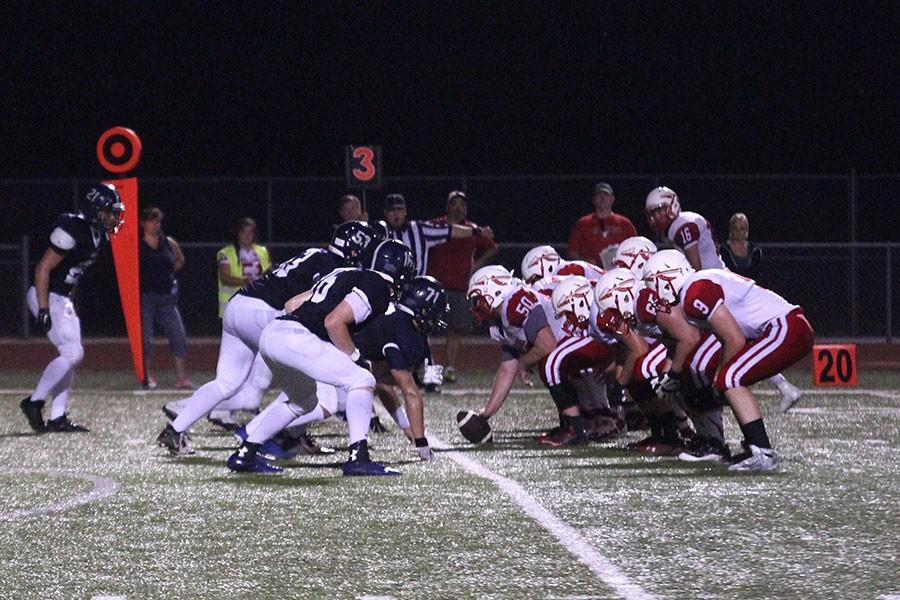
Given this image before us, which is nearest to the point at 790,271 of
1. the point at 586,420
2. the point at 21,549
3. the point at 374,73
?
the point at 374,73

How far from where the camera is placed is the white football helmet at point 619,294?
9.02 metres

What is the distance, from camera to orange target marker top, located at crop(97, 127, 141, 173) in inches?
516

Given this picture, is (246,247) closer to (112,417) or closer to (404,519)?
(112,417)

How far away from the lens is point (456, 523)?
6.52m

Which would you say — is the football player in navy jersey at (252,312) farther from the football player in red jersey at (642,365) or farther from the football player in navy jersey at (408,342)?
the football player in red jersey at (642,365)

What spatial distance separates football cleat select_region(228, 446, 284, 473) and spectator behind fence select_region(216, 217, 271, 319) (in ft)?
22.3

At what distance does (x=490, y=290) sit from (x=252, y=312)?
158 cm

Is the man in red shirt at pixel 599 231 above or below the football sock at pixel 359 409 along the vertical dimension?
above

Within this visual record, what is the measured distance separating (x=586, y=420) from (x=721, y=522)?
11.8 feet

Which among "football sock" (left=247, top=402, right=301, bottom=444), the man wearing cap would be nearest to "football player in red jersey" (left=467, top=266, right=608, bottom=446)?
"football sock" (left=247, top=402, right=301, bottom=444)

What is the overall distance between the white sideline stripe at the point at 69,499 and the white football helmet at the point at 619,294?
9.79 ft

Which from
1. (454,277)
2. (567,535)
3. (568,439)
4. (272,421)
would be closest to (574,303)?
(568,439)

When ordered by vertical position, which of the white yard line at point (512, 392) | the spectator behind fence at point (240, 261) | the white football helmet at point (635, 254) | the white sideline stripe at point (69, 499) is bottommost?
the white yard line at point (512, 392)

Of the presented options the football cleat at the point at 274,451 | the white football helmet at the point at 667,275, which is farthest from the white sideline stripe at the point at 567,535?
the white football helmet at the point at 667,275
